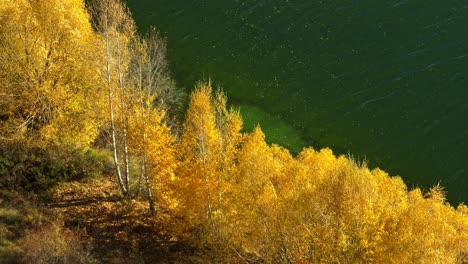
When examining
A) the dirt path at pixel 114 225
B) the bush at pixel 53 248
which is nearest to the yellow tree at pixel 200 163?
the dirt path at pixel 114 225

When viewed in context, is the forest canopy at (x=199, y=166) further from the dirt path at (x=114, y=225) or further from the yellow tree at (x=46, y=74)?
the dirt path at (x=114, y=225)

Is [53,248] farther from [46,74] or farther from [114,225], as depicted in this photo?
[46,74]

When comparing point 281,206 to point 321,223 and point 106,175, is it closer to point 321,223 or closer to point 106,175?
point 321,223

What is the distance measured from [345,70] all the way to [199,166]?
3592 cm

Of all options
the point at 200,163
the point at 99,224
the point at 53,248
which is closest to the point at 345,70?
the point at 200,163

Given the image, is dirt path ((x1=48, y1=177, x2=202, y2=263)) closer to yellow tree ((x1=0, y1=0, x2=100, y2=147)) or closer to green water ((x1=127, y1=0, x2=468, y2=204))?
yellow tree ((x1=0, y1=0, x2=100, y2=147))

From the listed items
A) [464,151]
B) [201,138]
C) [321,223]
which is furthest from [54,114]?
[464,151]

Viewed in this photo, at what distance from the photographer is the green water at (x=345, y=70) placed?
218ft

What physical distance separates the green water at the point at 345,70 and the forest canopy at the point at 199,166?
1132 cm

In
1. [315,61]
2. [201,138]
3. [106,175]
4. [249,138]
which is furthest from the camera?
[315,61]

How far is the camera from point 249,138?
1945 inches

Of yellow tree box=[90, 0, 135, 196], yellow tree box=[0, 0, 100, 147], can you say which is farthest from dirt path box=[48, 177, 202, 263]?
yellow tree box=[0, 0, 100, 147]

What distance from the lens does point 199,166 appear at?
150 ft

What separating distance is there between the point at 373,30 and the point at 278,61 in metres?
13.6
